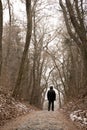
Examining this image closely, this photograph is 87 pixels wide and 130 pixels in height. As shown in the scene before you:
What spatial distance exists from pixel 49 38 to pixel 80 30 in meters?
24.2

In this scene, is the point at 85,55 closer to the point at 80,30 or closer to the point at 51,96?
the point at 80,30

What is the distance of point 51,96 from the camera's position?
19.8 metres

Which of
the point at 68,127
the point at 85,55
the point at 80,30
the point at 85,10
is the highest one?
the point at 85,10

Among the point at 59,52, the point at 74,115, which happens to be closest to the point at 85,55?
the point at 74,115

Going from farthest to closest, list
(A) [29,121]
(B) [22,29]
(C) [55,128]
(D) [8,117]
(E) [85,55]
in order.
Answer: (B) [22,29] → (E) [85,55] → (D) [8,117] → (A) [29,121] → (C) [55,128]

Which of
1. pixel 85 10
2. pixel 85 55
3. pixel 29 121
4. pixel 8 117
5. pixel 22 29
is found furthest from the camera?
pixel 22 29

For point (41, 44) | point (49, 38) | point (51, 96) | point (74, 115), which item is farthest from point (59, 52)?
point (74, 115)

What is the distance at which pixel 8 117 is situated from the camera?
41.2 feet

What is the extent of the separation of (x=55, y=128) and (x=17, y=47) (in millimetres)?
29752

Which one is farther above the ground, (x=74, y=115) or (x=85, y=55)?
(x=85, y=55)

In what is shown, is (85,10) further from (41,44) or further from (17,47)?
(17,47)

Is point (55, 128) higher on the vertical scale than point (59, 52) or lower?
lower

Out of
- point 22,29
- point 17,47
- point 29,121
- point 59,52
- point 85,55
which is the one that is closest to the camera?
point 29,121

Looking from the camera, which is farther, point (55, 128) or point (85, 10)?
point (85, 10)
